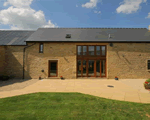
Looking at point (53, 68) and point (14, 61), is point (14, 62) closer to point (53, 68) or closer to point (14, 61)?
point (14, 61)

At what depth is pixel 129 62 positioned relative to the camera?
1234 cm

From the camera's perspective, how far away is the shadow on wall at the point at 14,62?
12289 mm

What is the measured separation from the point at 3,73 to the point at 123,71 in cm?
1702

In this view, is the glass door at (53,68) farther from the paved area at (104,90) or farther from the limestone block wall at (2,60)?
the limestone block wall at (2,60)

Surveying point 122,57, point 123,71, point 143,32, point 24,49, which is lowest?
point 123,71

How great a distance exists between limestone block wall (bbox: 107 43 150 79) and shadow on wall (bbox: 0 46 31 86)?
1220 cm

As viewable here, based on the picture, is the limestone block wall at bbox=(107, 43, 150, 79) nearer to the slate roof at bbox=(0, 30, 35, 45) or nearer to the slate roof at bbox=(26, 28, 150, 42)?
the slate roof at bbox=(26, 28, 150, 42)

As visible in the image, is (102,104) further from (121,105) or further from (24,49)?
(24,49)

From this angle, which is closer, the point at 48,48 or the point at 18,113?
the point at 18,113

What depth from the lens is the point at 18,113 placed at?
3.80 meters

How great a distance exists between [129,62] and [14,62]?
54.3 ft

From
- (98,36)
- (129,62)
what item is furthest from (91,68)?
(129,62)

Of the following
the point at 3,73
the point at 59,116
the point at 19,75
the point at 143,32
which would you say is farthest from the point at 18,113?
the point at 143,32

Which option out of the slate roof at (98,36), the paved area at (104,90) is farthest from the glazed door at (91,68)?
the paved area at (104,90)
